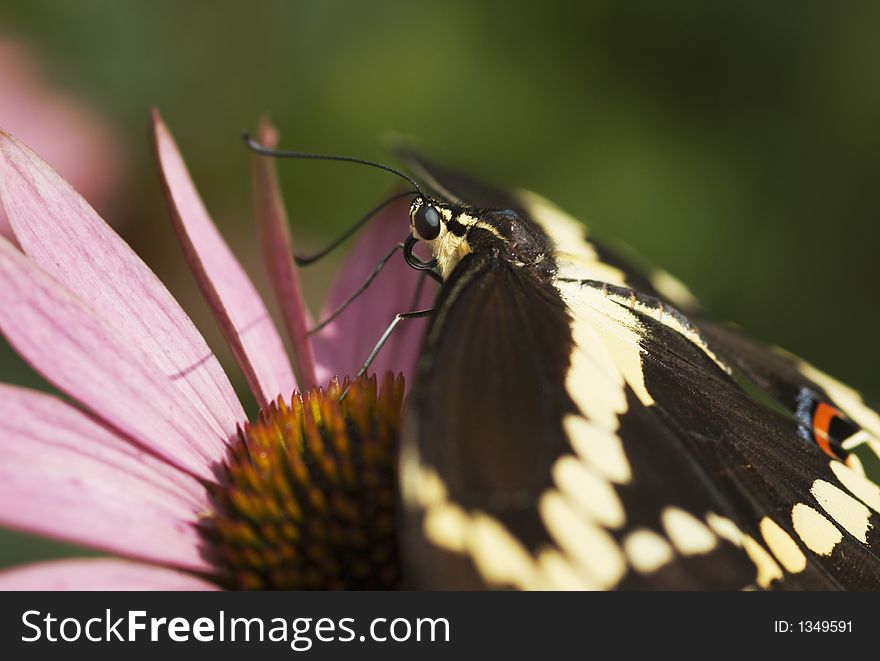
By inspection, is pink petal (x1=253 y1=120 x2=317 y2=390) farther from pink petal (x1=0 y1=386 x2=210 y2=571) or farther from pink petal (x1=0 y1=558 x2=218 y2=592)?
pink petal (x1=0 y1=558 x2=218 y2=592)

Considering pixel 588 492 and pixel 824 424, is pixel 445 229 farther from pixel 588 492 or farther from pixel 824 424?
pixel 824 424

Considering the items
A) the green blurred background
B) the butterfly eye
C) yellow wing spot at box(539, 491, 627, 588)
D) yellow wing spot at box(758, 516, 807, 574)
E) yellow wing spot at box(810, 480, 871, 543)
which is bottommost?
yellow wing spot at box(539, 491, 627, 588)

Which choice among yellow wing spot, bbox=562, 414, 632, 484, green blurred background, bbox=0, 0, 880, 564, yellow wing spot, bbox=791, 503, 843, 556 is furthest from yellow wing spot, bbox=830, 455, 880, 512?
green blurred background, bbox=0, 0, 880, 564

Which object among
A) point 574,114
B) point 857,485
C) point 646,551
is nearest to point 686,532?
point 646,551

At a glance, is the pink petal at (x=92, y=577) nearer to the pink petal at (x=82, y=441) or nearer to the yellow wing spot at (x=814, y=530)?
the pink petal at (x=82, y=441)

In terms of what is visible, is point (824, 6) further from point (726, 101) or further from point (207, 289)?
point (207, 289)

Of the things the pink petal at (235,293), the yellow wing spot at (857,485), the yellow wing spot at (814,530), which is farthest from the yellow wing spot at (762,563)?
the pink petal at (235,293)

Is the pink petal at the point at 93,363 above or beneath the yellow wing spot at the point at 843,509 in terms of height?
above
